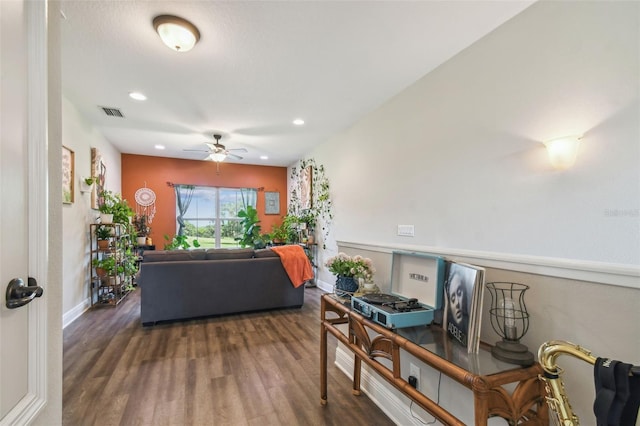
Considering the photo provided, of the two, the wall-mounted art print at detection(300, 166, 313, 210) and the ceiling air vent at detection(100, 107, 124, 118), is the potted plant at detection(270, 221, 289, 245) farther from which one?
the ceiling air vent at detection(100, 107, 124, 118)

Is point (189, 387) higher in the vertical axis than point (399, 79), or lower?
lower

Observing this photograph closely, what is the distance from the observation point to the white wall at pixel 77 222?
11.0 feet

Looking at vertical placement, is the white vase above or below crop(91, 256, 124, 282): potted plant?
above

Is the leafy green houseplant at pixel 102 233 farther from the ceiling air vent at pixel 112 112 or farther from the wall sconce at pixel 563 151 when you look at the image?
the wall sconce at pixel 563 151

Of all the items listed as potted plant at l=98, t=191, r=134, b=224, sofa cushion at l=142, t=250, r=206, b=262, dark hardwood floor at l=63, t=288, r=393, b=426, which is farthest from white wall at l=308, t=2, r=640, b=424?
potted plant at l=98, t=191, r=134, b=224

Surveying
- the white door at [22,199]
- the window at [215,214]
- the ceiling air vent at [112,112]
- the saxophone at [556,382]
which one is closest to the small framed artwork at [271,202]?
the window at [215,214]

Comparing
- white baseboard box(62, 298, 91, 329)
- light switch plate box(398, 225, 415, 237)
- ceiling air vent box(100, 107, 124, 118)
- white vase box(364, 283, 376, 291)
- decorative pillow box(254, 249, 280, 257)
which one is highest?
ceiling air vent box(100, 107, 124, 118)

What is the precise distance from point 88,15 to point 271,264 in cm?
303

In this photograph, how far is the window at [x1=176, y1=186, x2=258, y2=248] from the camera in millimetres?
6551

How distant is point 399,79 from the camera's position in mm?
2764

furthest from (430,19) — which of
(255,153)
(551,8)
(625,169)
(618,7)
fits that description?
(255,153)

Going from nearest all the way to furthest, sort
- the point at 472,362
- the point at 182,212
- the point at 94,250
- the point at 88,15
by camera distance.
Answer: the point at 472,362 < the point at 88,15 < the point at 94,250 < the point at 182,212

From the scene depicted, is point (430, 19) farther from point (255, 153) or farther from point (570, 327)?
point (255, 153)

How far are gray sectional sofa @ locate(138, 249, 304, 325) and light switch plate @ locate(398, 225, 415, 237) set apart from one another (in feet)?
5.95
